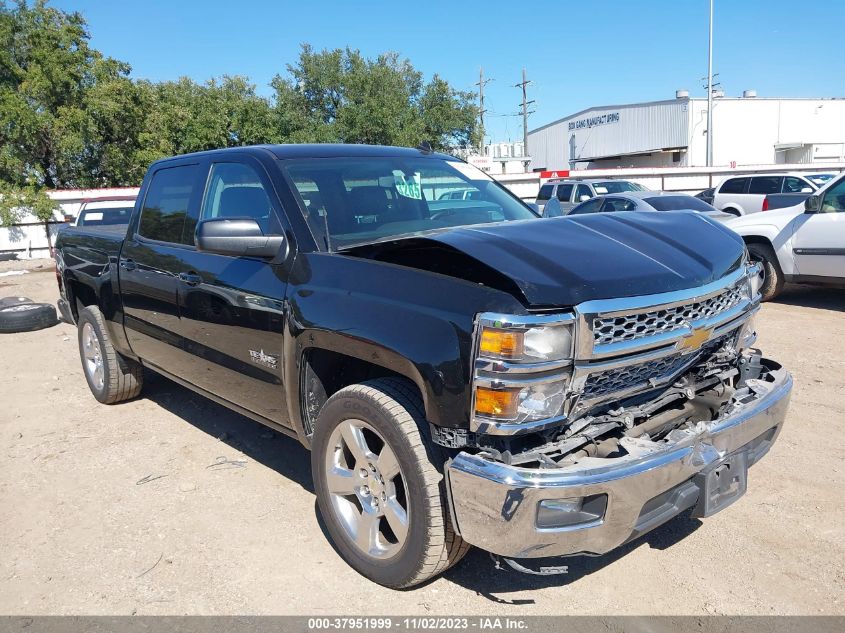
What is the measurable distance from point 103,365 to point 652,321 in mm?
4540

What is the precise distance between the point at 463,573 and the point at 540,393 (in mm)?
1155

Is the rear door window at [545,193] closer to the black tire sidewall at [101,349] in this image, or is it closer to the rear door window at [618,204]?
the rear door window at [618,204]

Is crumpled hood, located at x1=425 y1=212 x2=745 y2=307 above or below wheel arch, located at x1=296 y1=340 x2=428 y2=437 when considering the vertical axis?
above

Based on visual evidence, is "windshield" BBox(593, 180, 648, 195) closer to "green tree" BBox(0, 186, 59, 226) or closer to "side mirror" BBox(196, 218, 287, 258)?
"green tree" BBox(0, 186, 59, 226)

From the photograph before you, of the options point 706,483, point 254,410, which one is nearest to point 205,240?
point 254,410

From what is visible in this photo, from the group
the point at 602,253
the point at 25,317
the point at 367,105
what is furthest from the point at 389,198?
the point at 367,105

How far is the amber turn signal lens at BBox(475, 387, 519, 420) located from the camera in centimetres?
239

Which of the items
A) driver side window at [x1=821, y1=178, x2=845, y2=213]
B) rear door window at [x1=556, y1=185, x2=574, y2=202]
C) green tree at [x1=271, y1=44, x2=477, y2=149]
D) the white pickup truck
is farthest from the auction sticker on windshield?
green tree at [x1=271, y1=44, x2=477, y2=149]

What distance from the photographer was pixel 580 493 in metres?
2.36

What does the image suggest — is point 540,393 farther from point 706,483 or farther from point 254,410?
point 254,410

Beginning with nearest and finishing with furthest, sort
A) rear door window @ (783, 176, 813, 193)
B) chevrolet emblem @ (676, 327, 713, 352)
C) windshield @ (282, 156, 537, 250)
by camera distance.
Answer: chevrolet emblem @ (676, 327, 713, 352), windshield @ (282, 156, 537, 250), rear door window @ (783, 176, 813, 193)

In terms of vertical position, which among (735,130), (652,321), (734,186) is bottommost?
(652,321)

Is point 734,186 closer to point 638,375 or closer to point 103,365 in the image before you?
point 103,365

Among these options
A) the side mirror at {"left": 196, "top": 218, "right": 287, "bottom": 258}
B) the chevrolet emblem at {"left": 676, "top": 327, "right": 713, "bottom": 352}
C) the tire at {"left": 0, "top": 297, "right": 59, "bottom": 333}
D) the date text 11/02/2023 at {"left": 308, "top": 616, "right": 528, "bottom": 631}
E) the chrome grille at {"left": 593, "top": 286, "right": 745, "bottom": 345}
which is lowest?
the date text 11/02/2023 at {"left": 308, "top": 616, "right": 528, "bottom": 631}
